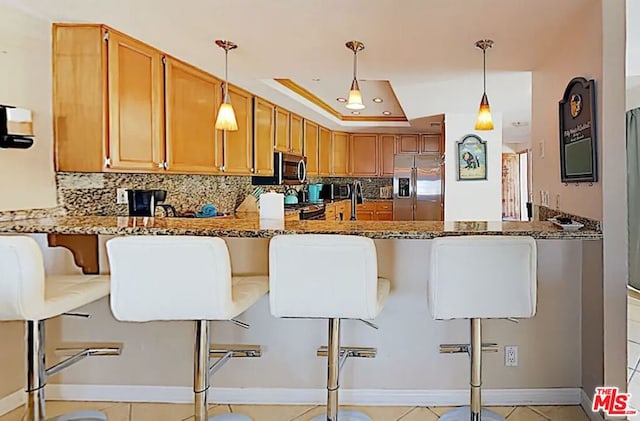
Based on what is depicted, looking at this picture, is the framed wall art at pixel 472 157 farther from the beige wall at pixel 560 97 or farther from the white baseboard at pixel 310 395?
the white baseboard at pixel 310 395

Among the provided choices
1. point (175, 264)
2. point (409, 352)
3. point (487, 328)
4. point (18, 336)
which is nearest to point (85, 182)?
point (18, 336)

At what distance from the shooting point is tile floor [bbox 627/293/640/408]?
105 inches

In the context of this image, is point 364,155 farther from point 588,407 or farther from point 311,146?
point 588,407

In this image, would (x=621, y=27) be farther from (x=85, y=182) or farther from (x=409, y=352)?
Result: (x=85, y=182)

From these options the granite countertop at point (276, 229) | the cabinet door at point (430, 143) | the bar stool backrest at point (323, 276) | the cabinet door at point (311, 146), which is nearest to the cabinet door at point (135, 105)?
the granite countertop at point (276, 229)

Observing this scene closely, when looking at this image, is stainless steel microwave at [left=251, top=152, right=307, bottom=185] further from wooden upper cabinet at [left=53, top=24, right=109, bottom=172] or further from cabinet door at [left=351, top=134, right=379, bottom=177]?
wooden upper cabinet at [left=53, top=24, right=109, bottom=172]

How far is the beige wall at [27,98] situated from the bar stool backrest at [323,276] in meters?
1.51

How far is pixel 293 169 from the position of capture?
18.1ft

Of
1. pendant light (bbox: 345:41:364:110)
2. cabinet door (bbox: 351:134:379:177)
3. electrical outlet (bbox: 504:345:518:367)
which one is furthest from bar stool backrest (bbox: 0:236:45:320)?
cabinet door (bbox: 351:134:379:177)

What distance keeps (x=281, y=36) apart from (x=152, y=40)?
2.57 feet

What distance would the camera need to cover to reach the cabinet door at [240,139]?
4.06 metres

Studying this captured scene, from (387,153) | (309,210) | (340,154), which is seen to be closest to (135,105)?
(309,210)

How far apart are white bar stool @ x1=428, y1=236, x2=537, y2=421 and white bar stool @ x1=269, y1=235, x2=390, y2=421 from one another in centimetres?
26

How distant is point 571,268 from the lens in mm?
2439
